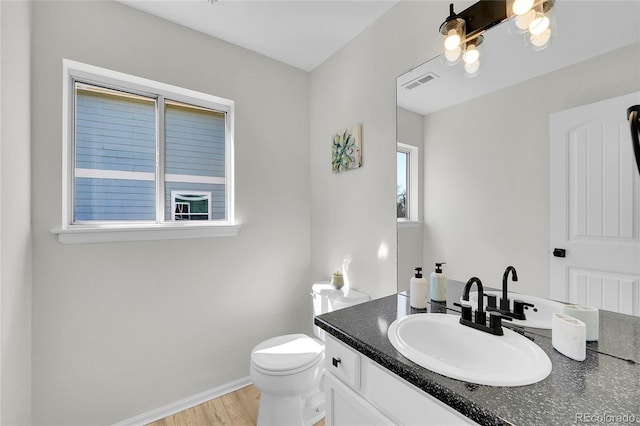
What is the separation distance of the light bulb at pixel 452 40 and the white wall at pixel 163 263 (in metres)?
1.31

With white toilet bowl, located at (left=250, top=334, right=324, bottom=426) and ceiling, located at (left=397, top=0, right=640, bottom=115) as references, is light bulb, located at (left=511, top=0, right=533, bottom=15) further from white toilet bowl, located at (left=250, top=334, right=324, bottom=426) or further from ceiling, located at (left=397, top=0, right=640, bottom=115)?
white toilet bowl, located at (left=250, top=334, right=324, bottom=426)

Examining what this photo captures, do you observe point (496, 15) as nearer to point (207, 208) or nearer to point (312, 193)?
point (312, 193)

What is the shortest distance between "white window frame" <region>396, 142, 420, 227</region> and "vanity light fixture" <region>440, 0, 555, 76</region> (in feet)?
1.44

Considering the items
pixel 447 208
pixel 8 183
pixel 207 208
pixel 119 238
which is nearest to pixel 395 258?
pixel 447 208

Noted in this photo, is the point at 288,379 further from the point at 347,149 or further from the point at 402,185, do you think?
the point at 347,149

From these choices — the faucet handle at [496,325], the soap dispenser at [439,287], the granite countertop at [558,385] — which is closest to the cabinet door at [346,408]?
the granite countertop at [558,385]

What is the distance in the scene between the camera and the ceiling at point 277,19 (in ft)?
5.40

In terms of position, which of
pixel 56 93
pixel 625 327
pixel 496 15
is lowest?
pixel 625 327

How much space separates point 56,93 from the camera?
1452mm

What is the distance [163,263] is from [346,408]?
1.41 meters

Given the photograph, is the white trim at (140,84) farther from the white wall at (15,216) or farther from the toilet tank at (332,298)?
the toilet tank at (332,298)

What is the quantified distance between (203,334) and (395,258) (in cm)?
140

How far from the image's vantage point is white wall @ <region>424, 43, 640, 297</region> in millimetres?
888

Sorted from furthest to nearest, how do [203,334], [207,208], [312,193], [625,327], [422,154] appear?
[312,193] → [207,208] → [203,334] → [422,154] → [625,327]
